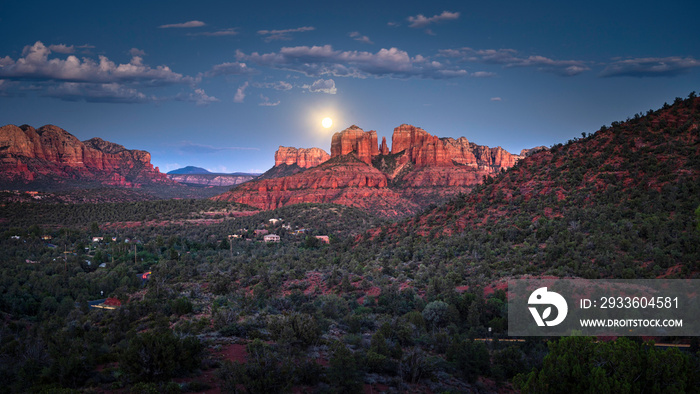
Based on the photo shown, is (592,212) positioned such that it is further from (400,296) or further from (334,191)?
(334,191)

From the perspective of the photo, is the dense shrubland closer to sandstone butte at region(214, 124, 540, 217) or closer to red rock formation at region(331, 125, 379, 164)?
sandstone butte at region(214, 124, 540, 217)

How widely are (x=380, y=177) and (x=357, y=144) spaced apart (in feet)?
89.8

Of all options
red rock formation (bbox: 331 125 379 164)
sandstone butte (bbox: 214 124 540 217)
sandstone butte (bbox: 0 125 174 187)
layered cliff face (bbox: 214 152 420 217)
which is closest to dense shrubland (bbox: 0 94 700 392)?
layered cliff face (bbox: 214 152 420 217)

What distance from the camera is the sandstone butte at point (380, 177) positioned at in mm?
116188

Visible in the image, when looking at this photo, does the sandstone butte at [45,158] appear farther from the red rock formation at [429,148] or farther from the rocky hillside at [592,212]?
the rocky hillside at [592,212]

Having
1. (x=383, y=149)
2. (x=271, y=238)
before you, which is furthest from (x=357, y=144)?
(x=271, y=238)

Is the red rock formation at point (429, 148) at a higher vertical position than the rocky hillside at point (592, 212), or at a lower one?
higher

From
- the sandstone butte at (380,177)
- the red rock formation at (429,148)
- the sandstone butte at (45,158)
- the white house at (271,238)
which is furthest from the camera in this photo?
the sandstone butte at (45,158)

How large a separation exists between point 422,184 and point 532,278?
108m

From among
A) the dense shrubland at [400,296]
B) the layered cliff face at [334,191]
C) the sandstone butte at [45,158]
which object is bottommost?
the dense shrubland at [400,296]

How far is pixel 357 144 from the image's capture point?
152750mm

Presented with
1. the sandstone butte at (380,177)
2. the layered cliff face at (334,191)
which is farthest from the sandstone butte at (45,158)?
the layered cliff face at (334,191)

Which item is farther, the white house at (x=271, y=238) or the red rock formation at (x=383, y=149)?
the red rock formation at (x=383, y=149)

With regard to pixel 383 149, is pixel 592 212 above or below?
below
